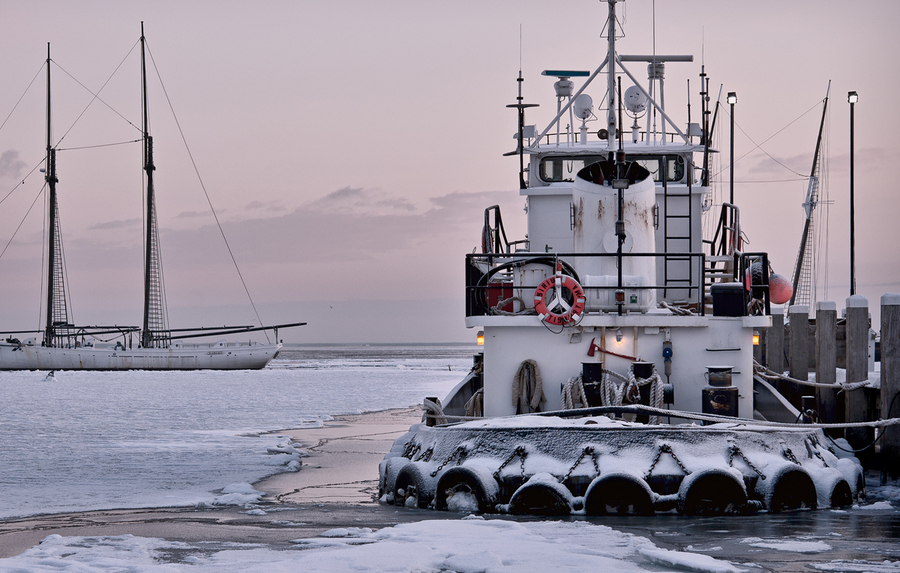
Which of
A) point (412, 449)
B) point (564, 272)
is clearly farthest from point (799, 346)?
point (412, 449)

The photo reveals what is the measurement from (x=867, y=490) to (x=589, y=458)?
470cm

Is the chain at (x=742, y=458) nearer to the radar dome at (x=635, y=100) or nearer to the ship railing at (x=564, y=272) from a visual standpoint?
the ship railing at (x=564, y=272)

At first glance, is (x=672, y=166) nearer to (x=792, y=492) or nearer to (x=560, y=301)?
(x=560, y=301)

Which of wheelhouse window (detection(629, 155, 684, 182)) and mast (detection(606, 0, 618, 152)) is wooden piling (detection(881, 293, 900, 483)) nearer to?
wheelhouse window (detection(629, 155, 684, 182))

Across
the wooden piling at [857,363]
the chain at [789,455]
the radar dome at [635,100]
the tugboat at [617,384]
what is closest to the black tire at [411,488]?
the tugboat at [617,384]

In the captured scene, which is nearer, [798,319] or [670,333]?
[670,333]

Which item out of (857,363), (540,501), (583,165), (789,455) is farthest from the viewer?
(583,165)

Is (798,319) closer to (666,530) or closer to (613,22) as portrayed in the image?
(613,22)

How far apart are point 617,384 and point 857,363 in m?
4.35

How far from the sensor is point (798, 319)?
17.5 meters

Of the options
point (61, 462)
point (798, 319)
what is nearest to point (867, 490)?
point (798, 319)

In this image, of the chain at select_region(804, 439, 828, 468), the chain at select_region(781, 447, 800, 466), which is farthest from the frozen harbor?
the chain at select_region(804, 439, 828, 468)

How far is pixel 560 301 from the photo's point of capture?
34.6ft

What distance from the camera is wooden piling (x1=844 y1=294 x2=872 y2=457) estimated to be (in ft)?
41.4
